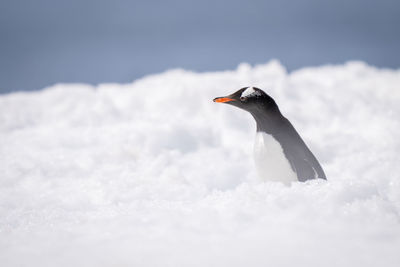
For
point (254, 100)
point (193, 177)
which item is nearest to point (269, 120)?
point (254, 100)

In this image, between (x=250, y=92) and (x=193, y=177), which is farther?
(x=193, y=177)

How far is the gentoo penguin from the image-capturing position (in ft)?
5.24

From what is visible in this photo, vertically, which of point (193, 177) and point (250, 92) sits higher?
point (250, 92)

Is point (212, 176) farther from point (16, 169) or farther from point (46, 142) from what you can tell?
point (46, 142)

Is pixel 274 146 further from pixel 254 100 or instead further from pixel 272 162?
pixel 254 100

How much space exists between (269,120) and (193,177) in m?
0.75

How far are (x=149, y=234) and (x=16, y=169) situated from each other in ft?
4.82

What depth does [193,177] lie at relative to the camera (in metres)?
2.22

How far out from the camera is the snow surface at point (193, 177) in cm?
85

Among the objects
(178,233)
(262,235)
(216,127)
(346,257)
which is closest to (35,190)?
(178,233)

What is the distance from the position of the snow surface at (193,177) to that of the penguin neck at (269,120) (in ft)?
0.95

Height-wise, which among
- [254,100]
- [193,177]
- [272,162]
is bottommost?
[272,162]

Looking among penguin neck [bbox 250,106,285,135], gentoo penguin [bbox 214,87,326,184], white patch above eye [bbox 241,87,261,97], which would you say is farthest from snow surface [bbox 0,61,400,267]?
white patch above eye [bbox 241,87,261,97]

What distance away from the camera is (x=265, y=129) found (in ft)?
5.40
